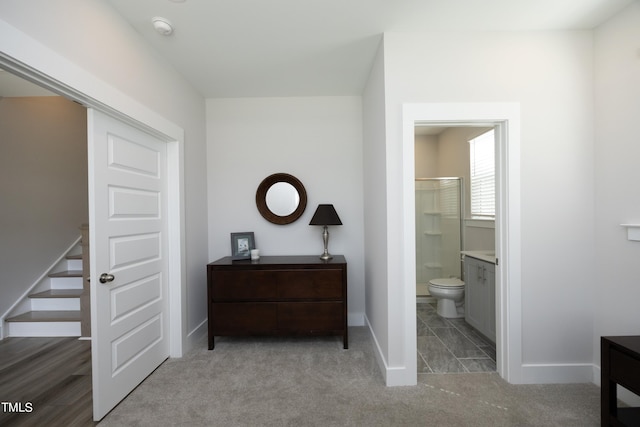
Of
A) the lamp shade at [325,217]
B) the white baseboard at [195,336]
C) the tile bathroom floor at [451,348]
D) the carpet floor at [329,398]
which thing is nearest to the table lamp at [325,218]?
the lamp shade at [325,217]

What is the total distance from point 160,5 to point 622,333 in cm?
369

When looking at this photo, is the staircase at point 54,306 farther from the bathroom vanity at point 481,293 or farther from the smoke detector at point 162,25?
the bathroom vanity at point 481,293

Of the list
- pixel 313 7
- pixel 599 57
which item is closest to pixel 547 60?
pixel 599 57

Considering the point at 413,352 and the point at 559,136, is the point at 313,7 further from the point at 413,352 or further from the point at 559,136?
the point at 413,352

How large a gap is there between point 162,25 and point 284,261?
6.83ft

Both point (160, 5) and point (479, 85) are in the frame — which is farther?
point (479, 85)

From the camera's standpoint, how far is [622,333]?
1.85 metres

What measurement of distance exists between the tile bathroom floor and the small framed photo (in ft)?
6.39

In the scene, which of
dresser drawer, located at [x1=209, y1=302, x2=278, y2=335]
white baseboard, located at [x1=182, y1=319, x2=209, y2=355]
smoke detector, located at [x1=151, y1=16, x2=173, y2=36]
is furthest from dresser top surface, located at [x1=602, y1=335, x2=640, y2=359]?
smoke detector, located at [x1=151, y1=16, x2=173, y2=36]

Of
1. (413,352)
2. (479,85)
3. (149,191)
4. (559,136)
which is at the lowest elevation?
(413,352)

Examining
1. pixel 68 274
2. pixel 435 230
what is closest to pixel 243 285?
pixel 68 274

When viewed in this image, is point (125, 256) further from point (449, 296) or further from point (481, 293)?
point (449, 296)

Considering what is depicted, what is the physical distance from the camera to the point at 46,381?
6.98 feet

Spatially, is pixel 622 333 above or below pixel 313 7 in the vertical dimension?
below
